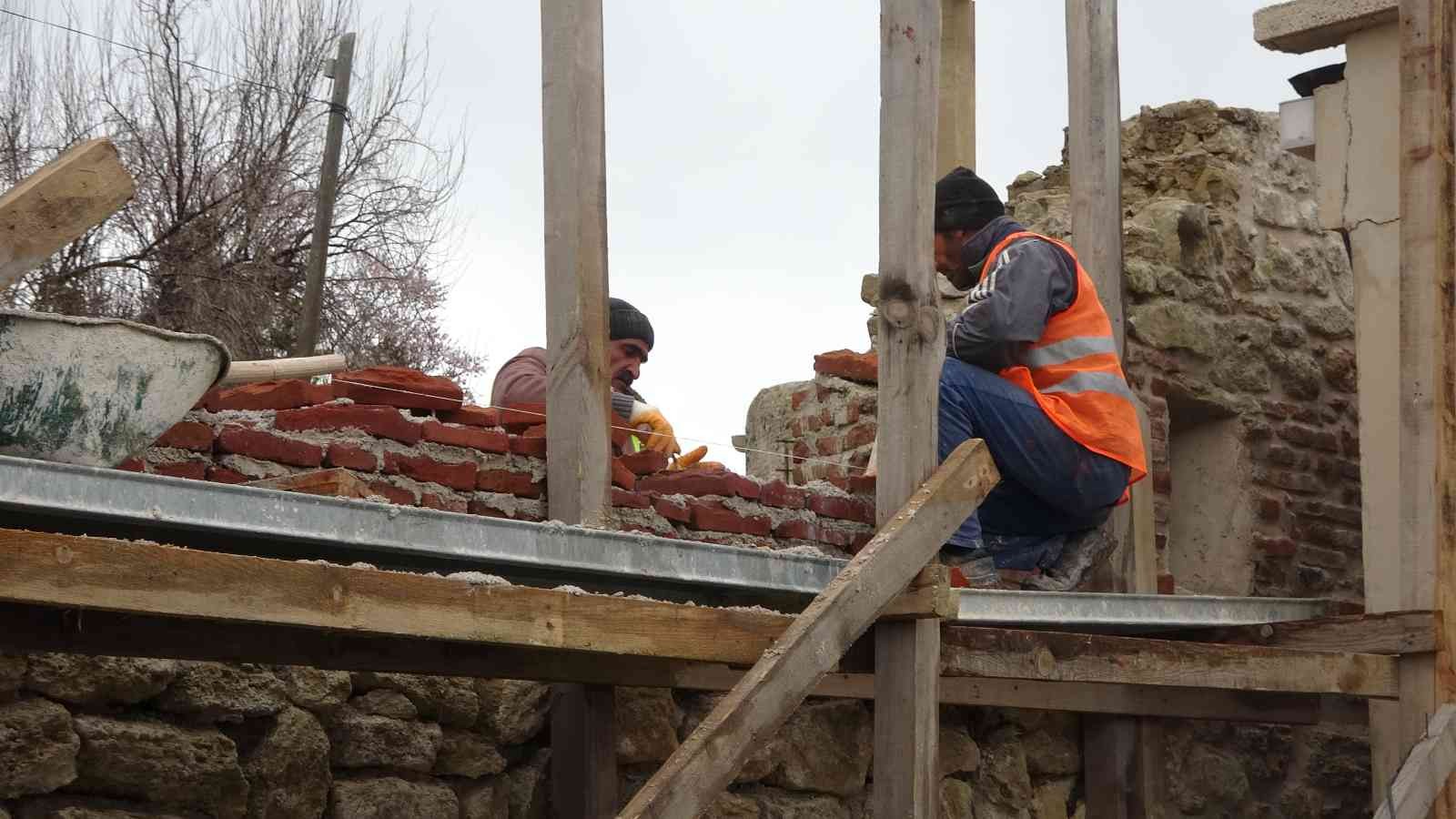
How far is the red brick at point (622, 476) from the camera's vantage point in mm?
5223

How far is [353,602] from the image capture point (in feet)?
11.5

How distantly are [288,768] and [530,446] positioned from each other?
1058 mm

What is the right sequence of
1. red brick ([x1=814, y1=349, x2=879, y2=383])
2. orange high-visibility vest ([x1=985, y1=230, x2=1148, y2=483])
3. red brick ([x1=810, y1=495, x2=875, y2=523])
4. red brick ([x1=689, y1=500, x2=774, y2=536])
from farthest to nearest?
1. red brick ([x1=814, y1=349, x2=879, y2=383])
2. red brick ([x1=810, y1=495, x2=875, y2=523])
3. red brick ([x1=689, y1=500, x2=774, y2=536])
4. orange high-visibility vest ([x1=985, y1=230, x2=1148, y2=483])

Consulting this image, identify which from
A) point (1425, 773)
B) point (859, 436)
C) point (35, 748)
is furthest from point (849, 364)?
point (35, 748)

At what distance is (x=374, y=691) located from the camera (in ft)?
15.7

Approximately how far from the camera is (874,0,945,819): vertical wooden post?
4.32m

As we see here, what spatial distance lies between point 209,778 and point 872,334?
13.0ft

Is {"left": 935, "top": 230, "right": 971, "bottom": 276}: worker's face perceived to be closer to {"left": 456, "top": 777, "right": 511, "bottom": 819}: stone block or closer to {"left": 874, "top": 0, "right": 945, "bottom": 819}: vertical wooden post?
{"left": 874, "top": 0, "right": 945, "bottom": 819}: vertical wooden post

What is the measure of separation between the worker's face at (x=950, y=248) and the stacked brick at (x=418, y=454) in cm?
87

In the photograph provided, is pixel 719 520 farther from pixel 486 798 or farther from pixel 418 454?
pixel 486 798

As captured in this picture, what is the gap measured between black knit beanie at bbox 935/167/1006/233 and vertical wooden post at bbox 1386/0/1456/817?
1.25m

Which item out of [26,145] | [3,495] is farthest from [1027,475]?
[26,145]

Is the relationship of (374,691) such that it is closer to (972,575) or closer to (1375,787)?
(972,575)

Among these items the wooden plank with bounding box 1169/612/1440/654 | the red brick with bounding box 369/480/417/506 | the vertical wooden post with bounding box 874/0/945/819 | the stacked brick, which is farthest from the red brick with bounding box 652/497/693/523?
the wooden plank with bounding box 1169/612/1440/654
